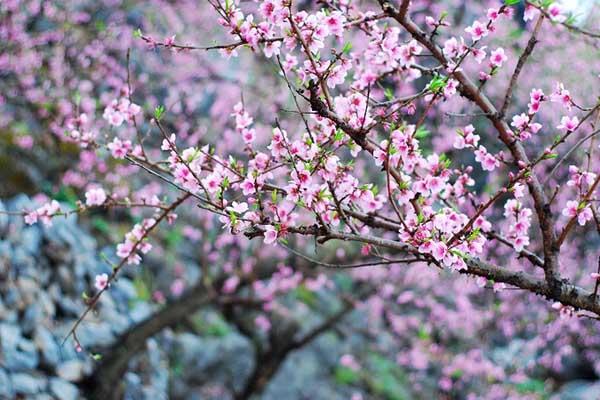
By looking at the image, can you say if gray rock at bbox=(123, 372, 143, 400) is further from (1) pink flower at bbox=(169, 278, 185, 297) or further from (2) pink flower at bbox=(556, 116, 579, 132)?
(2) pink flower at bbox=(556, 116, 579, 132)

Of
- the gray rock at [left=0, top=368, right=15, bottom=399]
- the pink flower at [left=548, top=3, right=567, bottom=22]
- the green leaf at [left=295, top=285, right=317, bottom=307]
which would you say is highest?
the green leaf at [left=295, top=285, right=317, bottom=307]

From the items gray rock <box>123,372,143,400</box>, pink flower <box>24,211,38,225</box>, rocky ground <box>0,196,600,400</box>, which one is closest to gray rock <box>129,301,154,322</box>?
rocky ground <box>0,196,600,400</box>

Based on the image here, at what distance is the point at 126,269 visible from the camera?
10188 millimetres

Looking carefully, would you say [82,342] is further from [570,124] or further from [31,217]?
[570,124]

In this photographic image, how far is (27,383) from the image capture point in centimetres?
636

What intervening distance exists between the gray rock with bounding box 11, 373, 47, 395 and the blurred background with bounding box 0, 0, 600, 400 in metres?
0.02

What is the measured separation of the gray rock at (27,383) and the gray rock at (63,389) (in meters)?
0.11

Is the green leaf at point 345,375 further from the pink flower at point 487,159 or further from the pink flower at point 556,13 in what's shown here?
the pink flower at point 556,13

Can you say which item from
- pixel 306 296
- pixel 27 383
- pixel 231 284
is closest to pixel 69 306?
pixel 27 383

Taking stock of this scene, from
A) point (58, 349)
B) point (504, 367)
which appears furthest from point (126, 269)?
point (504, 367)

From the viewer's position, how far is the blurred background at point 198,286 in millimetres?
7281

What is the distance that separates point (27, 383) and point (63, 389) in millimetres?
455

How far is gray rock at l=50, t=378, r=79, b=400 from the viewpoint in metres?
6.60

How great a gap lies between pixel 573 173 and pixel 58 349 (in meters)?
6.41
